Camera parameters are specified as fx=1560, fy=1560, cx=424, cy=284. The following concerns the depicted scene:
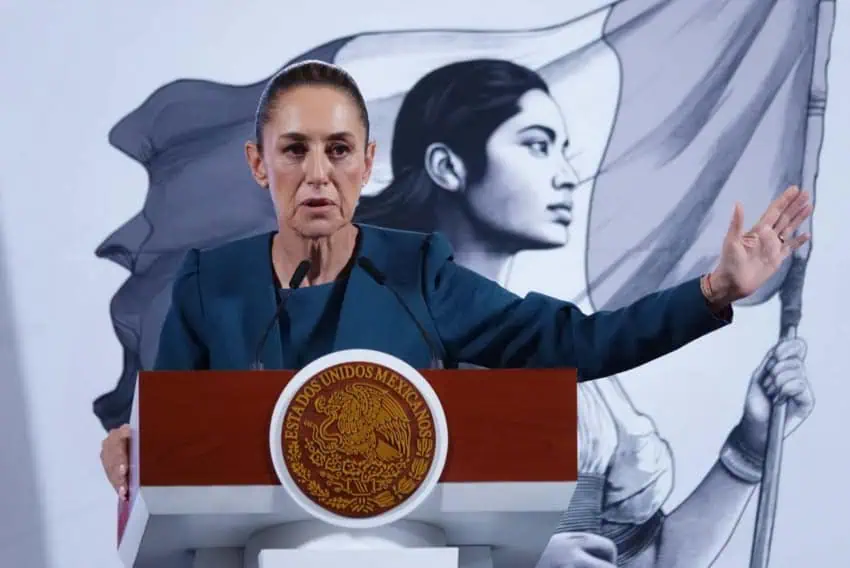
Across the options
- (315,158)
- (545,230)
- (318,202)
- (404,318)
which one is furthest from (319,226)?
(545,230)

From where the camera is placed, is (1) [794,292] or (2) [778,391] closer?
(2) [778,391]

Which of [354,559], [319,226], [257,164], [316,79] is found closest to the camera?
[354,559]

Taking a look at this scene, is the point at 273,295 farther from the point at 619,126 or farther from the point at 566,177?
the point at 619,126

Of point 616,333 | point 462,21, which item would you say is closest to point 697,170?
point 462,21

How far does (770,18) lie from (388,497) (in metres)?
2.56

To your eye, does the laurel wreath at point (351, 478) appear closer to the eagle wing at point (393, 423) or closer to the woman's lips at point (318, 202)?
the eagle wing at point (393, 423)

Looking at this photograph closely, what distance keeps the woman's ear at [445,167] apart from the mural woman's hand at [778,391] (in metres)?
0.95

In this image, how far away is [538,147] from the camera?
430 cm

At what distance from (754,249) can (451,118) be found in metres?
1.61

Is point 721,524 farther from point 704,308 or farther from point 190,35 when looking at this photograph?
point 190,35

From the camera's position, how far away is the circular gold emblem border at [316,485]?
2.32 meters

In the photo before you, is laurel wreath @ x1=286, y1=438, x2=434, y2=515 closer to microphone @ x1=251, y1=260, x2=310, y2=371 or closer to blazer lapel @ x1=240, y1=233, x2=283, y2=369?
microphone @ x1=251, y1=260, x2=310, y2=371

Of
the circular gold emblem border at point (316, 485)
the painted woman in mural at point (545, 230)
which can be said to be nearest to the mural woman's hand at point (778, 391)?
the painted woman in mural at point (545, 230)

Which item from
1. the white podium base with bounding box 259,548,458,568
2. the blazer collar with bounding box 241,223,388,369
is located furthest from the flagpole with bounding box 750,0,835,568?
the white podium base with bounding box 259,548,458,568
